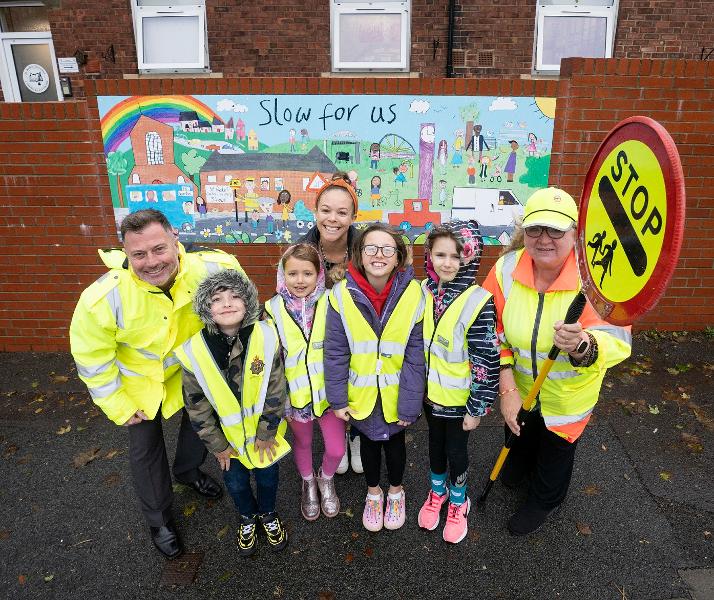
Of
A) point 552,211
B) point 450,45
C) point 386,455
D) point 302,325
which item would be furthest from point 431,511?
point 450,45

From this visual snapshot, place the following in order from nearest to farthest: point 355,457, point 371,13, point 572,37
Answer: point 355,457
point 371,13
point 572,37

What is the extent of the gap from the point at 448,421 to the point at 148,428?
1.63 m

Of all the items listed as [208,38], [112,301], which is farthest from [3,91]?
[112,301]

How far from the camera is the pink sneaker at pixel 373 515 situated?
2913 millimetres

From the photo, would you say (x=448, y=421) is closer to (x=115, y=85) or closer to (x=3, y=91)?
(x=115, y=85)

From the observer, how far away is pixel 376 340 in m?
2.59

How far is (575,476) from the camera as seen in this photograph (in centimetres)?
334

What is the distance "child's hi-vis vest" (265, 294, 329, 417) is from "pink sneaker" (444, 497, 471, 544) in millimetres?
1031

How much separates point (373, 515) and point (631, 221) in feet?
6.96

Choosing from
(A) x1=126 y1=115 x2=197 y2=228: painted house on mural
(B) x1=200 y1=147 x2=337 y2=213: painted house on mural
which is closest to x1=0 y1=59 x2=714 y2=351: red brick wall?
(A) x1=126 y1=115 x2=197 y2=228: painted house on mural

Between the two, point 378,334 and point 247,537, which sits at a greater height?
point 378,334

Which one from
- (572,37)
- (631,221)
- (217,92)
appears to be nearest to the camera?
(631,221)

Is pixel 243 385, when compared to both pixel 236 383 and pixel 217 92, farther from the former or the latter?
pixel 217 92

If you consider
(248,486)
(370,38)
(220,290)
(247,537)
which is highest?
(370,38)
